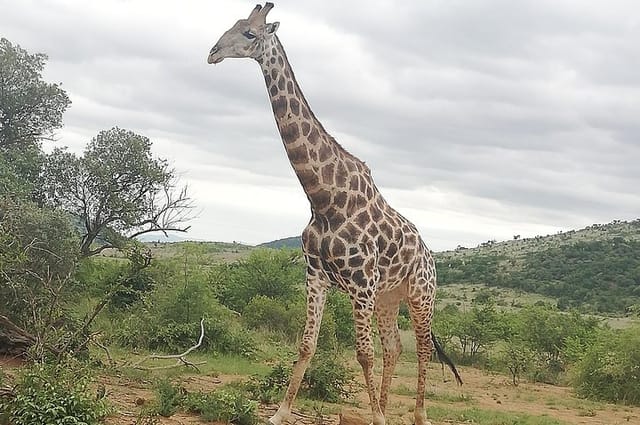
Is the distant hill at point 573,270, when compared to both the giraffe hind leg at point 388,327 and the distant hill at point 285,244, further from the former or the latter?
the giraffe hind leg at point 388,327

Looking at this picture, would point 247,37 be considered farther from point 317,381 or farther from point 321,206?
point 317,381

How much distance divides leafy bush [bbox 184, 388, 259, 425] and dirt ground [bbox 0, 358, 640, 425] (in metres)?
0.16

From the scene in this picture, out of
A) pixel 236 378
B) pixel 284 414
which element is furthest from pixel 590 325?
pixel 284 414

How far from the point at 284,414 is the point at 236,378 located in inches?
222

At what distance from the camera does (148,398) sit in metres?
8.59

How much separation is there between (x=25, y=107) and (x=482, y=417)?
1450cm

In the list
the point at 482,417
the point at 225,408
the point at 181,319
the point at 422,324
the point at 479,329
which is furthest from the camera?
the point at 479,329

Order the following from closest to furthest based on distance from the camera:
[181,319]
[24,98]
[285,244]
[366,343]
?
[366,343] < [181,319] < [24,98] < [285,244]

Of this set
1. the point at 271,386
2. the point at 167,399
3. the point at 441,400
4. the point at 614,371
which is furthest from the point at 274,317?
the point at 167,399

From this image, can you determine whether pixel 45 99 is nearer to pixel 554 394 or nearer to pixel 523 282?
pixel 554 394

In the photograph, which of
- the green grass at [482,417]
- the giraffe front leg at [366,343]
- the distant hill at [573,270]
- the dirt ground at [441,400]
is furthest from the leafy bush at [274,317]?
the distant hill at [573,270]

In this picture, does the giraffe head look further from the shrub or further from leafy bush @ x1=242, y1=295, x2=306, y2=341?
leafy bush @ x1=242, y1=295, x2=306, y2=341

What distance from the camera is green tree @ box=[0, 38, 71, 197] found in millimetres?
18047

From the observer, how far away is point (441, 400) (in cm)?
1291
